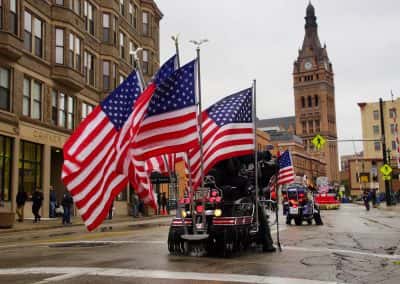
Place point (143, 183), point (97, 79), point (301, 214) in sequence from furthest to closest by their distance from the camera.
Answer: point (97, 79)
point (301, 214)
point (143, 183)

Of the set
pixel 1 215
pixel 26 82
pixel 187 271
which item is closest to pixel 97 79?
pixel 26 82

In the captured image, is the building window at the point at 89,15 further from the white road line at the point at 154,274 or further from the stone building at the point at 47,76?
the white road line at the point at 154,274

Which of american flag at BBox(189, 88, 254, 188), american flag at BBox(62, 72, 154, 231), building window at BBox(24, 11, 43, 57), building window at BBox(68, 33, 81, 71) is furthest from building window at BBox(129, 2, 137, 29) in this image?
american flag at BBox(62, 72, 154, 231)

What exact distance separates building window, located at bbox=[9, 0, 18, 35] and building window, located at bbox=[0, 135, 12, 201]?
615 cm

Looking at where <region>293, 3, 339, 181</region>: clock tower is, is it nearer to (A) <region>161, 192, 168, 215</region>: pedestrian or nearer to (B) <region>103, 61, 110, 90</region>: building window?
(A) <region>161, 192, 168, 215</region>: pedestrian

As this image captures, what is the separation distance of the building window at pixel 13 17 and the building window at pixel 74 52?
19.6 ft

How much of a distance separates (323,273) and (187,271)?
7.51 ft

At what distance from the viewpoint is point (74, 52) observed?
121 ft

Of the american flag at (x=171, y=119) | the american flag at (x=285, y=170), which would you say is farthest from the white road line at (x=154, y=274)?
the american flag at (x=285, y=170)

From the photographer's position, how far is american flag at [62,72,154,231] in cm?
930

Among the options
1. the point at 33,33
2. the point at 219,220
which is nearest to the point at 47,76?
the point at 33,33

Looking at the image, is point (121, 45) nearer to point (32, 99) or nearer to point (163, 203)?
point (163, 203)

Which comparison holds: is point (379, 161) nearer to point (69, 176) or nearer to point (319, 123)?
point (319, 123)

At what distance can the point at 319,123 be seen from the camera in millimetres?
188250
